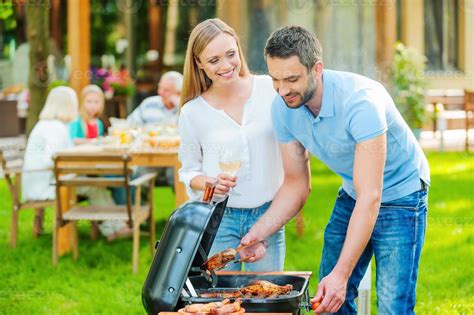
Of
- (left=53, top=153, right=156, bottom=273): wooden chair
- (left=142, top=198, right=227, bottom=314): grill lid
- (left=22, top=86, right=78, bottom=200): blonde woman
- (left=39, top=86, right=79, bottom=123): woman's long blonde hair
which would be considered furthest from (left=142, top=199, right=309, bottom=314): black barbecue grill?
(left=39, top=86, right=79, bottom=123): woman's long blonde hair

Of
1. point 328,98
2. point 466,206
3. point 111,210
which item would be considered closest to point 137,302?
point 111,210

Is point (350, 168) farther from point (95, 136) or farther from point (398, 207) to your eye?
point (95, 136)

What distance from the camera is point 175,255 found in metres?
3.14

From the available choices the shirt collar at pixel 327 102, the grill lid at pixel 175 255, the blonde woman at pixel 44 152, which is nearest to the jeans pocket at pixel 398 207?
the shirt collar at pixel 327 102

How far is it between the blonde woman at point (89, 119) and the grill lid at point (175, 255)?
5504mm

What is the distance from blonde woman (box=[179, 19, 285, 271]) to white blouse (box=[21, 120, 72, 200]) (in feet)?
12.8

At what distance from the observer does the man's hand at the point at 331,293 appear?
319cm

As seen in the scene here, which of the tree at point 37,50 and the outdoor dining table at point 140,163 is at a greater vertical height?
the tree at point 37,50

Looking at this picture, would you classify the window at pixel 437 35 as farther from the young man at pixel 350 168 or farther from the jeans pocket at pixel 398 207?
the jeans pocket at pixel 398 207

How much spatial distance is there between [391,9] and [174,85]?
6.55 meters

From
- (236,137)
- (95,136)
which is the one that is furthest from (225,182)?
(95,136)

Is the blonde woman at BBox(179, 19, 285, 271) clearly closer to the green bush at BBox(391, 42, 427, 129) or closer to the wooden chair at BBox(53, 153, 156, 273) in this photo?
the wooden chair at BBox(53, 153, 156, 273)

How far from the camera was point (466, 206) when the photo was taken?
366 inches

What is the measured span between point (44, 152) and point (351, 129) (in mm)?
4838
